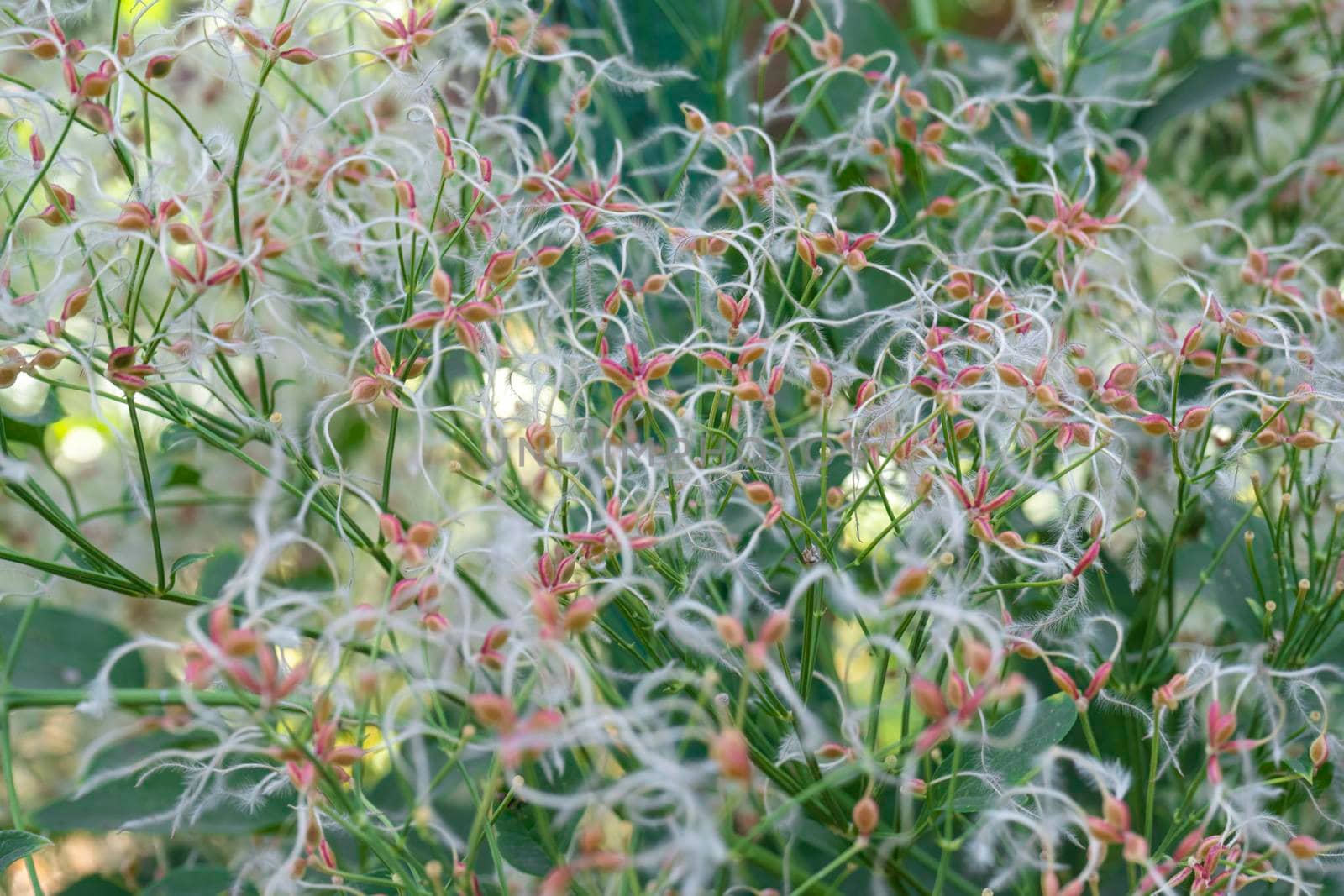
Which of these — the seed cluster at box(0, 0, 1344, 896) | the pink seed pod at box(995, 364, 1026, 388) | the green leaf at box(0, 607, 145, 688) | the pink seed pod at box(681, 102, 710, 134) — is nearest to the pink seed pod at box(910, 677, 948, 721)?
the seed cluster at box(0, 0, 1344, 896)

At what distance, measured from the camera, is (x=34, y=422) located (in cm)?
46

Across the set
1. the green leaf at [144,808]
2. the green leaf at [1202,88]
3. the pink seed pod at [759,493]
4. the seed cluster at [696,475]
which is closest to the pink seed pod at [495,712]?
the seed cluster at [696,475]

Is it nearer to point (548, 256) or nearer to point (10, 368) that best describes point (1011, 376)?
→ point (548, 256)

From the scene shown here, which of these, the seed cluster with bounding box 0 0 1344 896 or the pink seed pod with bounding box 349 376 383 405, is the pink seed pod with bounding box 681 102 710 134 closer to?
the seed cluster with bounding box 0 0 1344 896

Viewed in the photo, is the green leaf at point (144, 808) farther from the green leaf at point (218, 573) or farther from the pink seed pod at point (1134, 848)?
the pink seed pod at point (1134, 848)

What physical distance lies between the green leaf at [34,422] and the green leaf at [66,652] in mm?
69

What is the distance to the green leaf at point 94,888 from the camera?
1.49 ft

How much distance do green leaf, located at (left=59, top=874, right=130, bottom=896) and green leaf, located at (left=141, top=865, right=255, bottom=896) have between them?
2.1 inches

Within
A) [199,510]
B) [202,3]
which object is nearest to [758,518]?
[202,3]

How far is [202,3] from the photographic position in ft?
1.32

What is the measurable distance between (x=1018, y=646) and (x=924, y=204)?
20cm

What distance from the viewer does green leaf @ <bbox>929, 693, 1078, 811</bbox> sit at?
329mm

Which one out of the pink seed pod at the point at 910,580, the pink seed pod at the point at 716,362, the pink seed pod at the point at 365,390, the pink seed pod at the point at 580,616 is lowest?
the pink seed pod at the point at 910,580

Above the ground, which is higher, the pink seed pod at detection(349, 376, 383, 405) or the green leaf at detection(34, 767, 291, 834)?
the pink seed pod at detection(349, 376, 383, 405)
